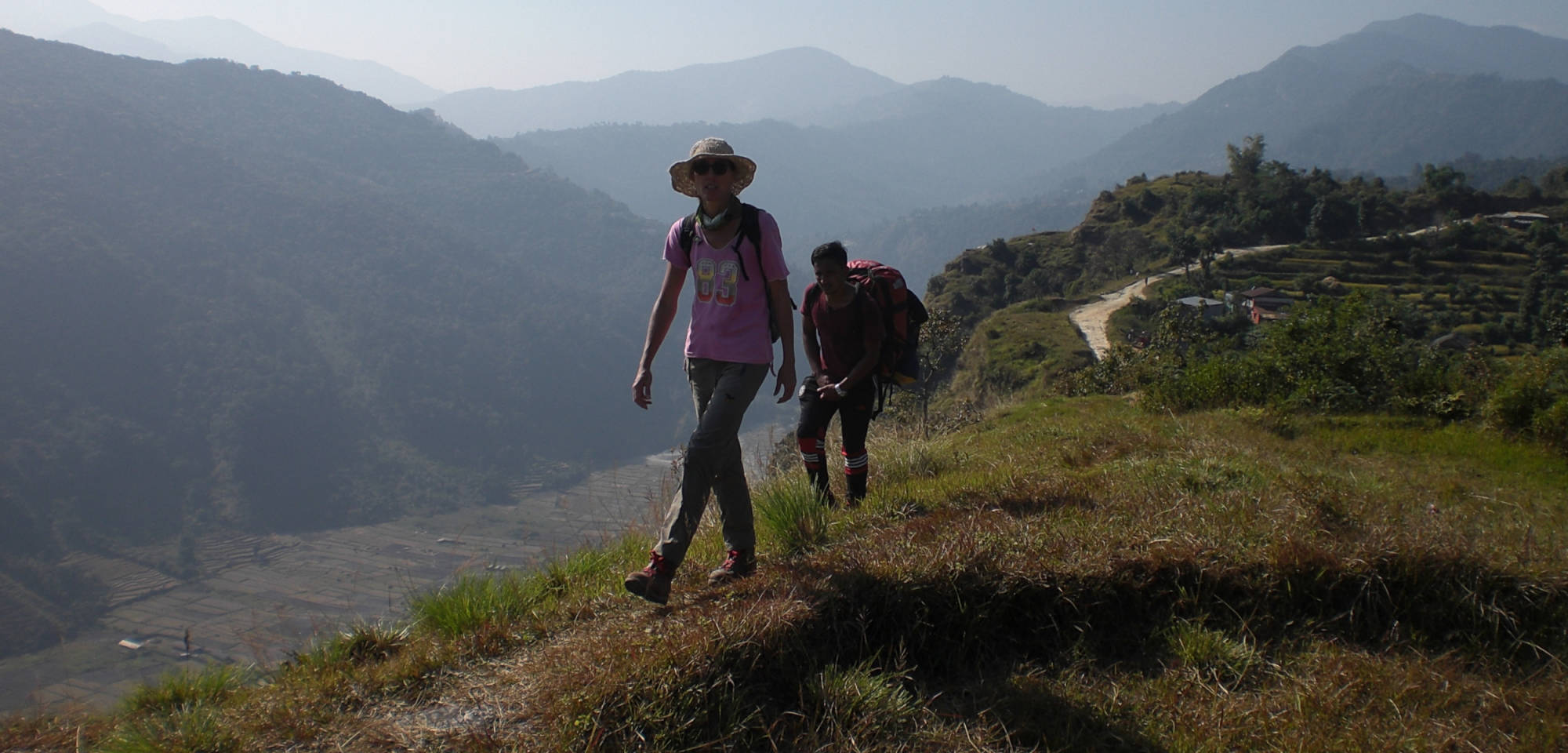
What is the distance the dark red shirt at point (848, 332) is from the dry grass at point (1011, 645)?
76cm

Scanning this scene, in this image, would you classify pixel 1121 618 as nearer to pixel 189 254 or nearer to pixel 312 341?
pixel 312 341

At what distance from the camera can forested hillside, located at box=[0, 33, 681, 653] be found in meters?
57.3

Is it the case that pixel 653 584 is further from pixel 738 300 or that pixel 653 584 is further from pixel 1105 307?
pixel 1105 307

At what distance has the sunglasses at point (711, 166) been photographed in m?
3.36

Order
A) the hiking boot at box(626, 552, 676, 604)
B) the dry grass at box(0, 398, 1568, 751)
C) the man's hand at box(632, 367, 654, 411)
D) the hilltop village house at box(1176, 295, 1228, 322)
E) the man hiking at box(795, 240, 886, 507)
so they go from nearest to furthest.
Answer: the dry grass at box(0, 398, 1568, 751) < the hiking boot at box(626, 552, 676, 604) < the man's hand at box(632, 367, 654, 411) < the man hiking at box(795, 240, 886, 507) < the hilltop village house at box(1176, 295, 1228, 322)

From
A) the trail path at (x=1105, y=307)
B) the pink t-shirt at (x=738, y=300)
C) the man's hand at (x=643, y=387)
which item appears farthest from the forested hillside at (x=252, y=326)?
the pink t-shirt at (x=738, y=300)

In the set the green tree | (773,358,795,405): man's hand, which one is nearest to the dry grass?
(773,358,795,405): man's hand

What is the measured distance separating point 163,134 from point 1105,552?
132 meters

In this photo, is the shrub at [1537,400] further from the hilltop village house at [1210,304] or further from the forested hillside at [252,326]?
the forested hillside at [252,326]

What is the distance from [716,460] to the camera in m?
3.35

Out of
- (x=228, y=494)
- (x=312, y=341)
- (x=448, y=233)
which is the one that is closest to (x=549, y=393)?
(x=312, y=341)

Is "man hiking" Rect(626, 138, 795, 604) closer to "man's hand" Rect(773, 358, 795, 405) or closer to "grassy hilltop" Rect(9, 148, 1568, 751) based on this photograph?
"man's hand" Rect(773, 358, 795, 405)

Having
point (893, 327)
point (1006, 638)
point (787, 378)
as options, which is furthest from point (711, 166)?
point (1006, 638)

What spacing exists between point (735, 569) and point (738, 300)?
108cm
